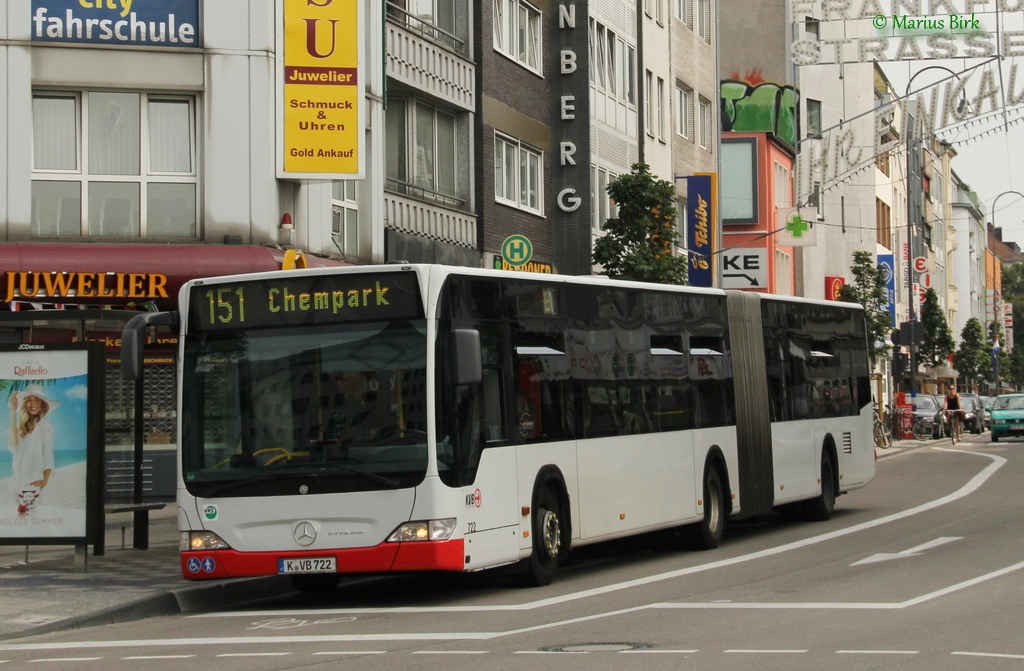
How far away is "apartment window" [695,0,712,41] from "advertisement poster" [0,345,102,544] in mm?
37844

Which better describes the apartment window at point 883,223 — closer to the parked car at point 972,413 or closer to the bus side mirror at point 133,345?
the parked car at point 972,413

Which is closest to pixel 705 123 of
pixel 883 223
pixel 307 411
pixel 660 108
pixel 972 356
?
pixel 660 108

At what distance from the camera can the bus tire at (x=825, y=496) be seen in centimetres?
2253

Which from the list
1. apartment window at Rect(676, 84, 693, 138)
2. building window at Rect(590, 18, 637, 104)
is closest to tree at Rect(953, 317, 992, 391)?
apartment window at Rect(676, 84, 693, 138)

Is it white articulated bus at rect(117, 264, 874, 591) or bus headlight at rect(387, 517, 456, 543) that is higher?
white articulated bus at rect(117, 264, 874, 591)

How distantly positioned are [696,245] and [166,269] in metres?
23.7

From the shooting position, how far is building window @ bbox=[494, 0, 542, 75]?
113 ft

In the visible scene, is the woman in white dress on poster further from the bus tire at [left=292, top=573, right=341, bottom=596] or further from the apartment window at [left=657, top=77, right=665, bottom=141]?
the apartment window at [left=657, top=77, right=665, bottom=141]

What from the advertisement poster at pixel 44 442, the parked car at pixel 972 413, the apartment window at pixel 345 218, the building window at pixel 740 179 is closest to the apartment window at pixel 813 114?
the building window at pixel 740 179

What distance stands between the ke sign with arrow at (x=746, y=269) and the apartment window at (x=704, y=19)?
28.7 feet

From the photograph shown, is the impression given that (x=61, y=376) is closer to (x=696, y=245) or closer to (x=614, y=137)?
(x=614, y=137)

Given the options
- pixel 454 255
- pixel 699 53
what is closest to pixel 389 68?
pixel 454 255

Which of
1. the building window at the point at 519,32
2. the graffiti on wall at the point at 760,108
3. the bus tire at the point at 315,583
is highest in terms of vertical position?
the graffiti on wall at the point at 760,108

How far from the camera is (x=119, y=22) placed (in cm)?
2369
